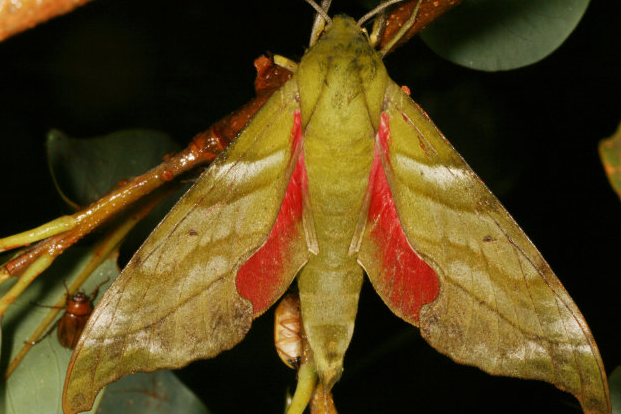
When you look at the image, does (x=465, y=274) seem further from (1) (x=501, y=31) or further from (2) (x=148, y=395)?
(2) (x=148, y=395)

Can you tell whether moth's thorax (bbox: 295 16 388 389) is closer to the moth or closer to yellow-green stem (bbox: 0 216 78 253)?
the moth

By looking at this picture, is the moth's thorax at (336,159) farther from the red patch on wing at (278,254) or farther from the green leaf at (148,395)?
the green leaf at (148,395)

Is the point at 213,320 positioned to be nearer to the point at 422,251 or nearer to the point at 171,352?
the point at 171,352

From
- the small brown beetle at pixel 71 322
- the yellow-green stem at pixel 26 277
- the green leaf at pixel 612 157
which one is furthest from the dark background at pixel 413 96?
the green leaf at pixel 612 157

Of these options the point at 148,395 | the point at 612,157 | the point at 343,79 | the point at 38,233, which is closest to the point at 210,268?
the point at 38,233

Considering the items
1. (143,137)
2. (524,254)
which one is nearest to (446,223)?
(524,254)

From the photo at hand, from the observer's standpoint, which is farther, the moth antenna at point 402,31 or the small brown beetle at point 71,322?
the small brown beetle at point 71,322

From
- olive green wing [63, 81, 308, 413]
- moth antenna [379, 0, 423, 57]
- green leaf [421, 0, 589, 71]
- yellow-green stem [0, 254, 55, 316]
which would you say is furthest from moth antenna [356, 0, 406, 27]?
yellow-green stem [0, 254, 55, 316]
